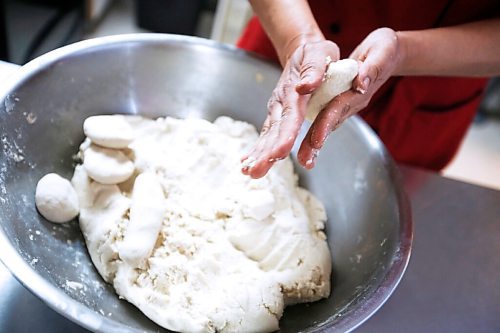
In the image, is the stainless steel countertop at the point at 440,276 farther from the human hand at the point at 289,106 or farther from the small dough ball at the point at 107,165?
the human hand at the point at 289,106

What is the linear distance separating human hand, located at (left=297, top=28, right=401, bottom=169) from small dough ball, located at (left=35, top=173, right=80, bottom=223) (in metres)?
0.31

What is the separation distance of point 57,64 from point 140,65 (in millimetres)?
142

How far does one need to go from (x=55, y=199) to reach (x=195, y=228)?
7.3 inches

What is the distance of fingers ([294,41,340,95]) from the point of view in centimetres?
61

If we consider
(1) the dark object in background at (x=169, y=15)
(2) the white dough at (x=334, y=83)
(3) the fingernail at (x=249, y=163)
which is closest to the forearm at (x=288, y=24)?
(2) the white dough at (x=334, y=83)

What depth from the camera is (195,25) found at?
2119 millimetres

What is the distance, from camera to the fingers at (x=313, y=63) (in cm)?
61

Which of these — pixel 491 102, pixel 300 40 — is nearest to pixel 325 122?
pixel 300 40

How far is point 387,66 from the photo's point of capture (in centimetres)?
70

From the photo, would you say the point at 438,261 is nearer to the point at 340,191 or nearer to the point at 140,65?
the point at 340,191

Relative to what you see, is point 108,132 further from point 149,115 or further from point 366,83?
point 366,83

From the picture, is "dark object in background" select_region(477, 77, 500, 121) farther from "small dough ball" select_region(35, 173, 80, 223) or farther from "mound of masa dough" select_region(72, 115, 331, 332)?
"small dough ball" select_region(35, 173, 80, 223)

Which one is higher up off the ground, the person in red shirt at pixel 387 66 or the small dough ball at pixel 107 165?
the person in red shirt at pixel 387 66

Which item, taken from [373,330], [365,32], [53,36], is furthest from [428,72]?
[53,36]
